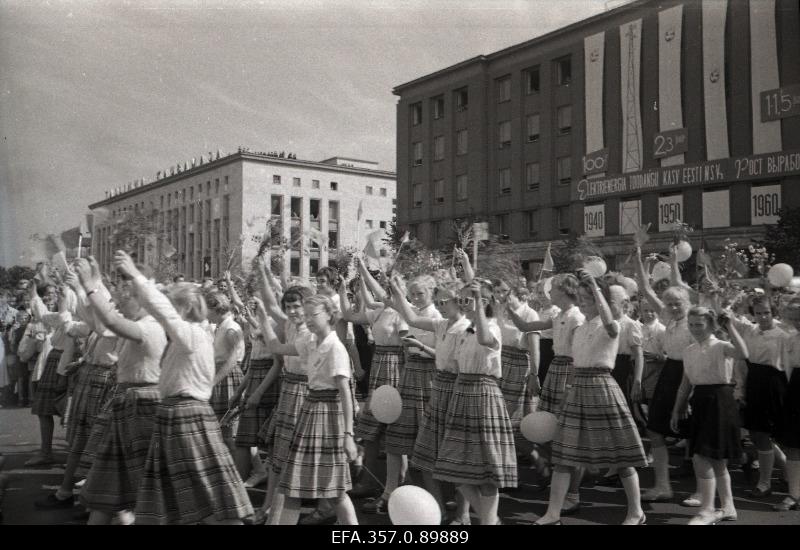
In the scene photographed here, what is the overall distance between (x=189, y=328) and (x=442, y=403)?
2052mm

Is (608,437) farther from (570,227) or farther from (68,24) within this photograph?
(570,227)

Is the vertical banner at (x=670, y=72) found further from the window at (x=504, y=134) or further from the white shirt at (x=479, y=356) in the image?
the white shirt at (x=479, y=356)

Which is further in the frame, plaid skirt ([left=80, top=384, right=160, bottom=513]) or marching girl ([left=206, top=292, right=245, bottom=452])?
marching girl ([left=206, top=292, right=245, bottom=452])

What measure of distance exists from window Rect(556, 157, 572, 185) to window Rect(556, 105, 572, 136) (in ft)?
4.24

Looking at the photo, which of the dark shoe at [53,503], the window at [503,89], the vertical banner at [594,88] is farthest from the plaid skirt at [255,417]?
the window at [503,89]

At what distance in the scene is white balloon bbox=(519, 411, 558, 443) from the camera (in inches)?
228

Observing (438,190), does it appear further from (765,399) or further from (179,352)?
(179,352)

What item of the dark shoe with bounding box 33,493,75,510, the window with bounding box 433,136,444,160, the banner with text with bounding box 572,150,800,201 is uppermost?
the window with bounding box 433,136,444,160

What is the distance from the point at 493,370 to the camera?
5223mm

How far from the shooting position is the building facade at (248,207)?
6.84 metres

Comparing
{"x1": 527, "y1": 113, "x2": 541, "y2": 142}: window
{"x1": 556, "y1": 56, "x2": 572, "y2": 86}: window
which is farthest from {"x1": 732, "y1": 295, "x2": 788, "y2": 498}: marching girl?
{"x1": 527, "y1": 113, "x2": 541, "y2": 142}: window

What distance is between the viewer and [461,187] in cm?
3947

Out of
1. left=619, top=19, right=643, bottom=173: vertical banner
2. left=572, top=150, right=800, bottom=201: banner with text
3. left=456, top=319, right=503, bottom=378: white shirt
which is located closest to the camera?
left=456, top=319, right=503, bottom=378: white shirt

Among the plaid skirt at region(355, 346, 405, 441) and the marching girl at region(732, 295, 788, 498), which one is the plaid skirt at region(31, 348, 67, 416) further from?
the marching girl at region(732, 295, 788, 498)
